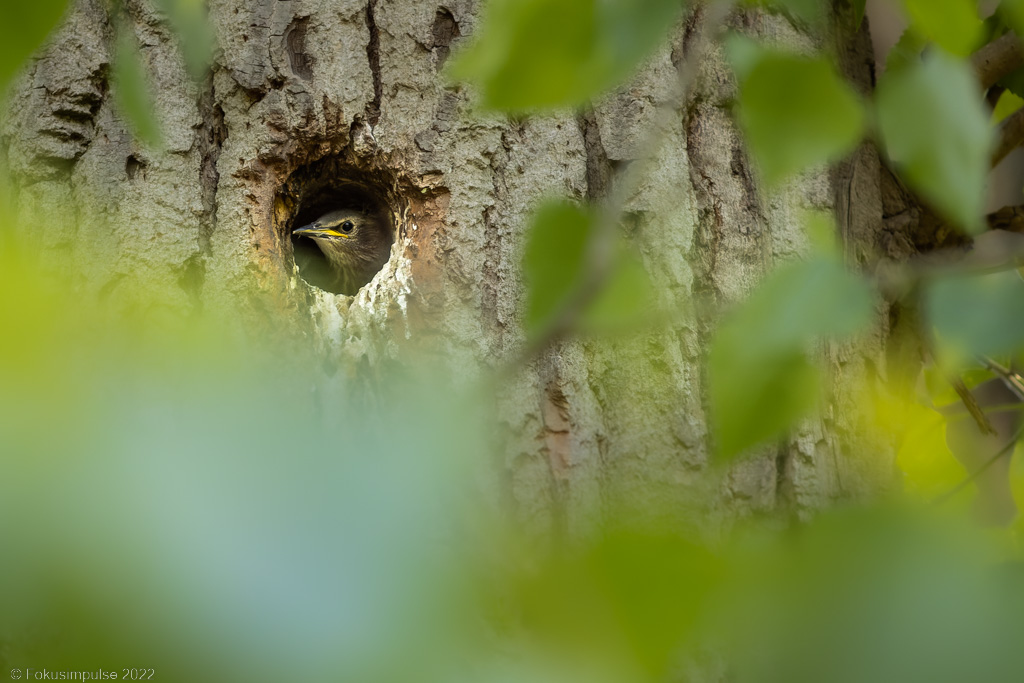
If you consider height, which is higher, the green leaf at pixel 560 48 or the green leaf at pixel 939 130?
the green leaf at pixel 560 48

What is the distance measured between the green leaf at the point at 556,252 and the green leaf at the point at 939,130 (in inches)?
9.7

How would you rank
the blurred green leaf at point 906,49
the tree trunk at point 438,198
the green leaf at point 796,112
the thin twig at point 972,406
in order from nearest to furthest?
the green leaf at point 796,112, the blurred green leaf at point 906,49, the tree trunk at point 438,198, the thin twig at point 972,406

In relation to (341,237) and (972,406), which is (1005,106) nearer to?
(972,406)

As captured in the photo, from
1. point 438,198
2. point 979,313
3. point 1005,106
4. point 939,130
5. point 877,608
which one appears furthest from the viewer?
point 1005,106

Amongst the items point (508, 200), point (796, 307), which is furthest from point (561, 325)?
point (508, 200)

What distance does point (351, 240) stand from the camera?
383cm

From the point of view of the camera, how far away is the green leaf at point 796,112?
0.56 m

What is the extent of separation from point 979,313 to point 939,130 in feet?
0.59

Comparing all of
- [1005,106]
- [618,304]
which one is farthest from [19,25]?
[1005,106]

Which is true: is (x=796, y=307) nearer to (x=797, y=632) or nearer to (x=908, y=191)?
(x=797, y=632)

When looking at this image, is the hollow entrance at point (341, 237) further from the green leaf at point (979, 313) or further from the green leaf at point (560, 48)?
the green leaf at point (979, 313)

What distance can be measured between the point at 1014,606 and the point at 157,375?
404 millimetres

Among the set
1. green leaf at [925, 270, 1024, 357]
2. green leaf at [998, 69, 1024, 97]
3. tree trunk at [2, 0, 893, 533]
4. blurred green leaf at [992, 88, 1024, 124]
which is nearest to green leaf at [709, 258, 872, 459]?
green leaf at [925, 270, 1024, 357]

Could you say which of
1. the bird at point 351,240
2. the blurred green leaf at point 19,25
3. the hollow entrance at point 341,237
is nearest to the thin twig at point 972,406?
the hollow entrance at point 341,237
